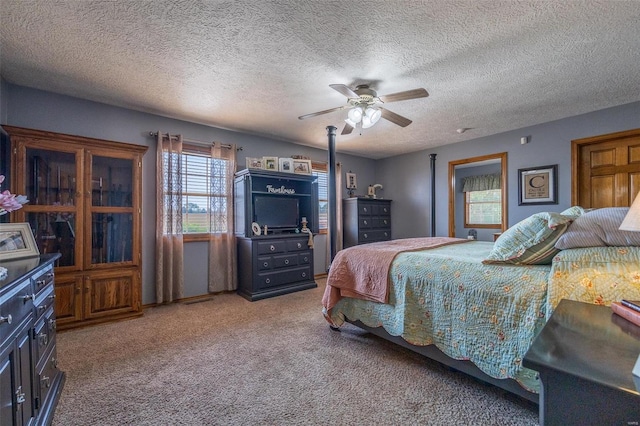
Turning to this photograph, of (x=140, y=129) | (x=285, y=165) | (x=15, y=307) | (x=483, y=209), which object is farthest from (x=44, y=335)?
(x=483, y=209)

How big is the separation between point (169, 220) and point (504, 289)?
3642 mm

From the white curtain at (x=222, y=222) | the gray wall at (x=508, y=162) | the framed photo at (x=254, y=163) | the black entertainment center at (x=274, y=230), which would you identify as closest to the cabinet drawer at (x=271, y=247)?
the black entertainment center at (x=274, y=230)

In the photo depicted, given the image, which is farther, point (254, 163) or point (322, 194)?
point (322, 194)

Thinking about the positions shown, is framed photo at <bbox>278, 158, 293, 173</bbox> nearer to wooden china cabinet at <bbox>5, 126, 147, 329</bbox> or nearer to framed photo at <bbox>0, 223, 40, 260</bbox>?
wooden china cabinet at <bbox>5, 126, 147, 329</bbox>

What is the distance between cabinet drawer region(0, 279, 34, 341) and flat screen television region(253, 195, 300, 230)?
9.56 ft

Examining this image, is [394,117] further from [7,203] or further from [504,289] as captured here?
[7,203]

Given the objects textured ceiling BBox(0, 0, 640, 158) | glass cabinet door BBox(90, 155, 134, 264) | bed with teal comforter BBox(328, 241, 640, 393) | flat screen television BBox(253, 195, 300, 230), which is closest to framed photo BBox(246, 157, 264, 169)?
flat screen television BBox(253, 195, 300, 230)

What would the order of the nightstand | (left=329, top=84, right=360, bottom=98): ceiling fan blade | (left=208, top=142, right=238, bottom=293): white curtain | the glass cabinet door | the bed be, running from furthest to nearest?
(left=208, top=142, right=238, bottom=293): white curtain → the glass cabinet door → (left=329, top=84, right=360, bottom=98): ceiling fan blade → the bed → the nightstand

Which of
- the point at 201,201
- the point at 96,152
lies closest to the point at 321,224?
the point at 201,201

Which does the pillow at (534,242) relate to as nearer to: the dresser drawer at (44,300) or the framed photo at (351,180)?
the dresser drawer at (44,300)

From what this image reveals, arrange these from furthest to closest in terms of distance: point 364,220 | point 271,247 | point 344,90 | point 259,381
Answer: point 364,220
point 271,247
point 344,90
point 259,381

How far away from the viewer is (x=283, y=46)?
7.11ft

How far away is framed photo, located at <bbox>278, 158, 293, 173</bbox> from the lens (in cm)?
434

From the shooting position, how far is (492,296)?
5.46ft
